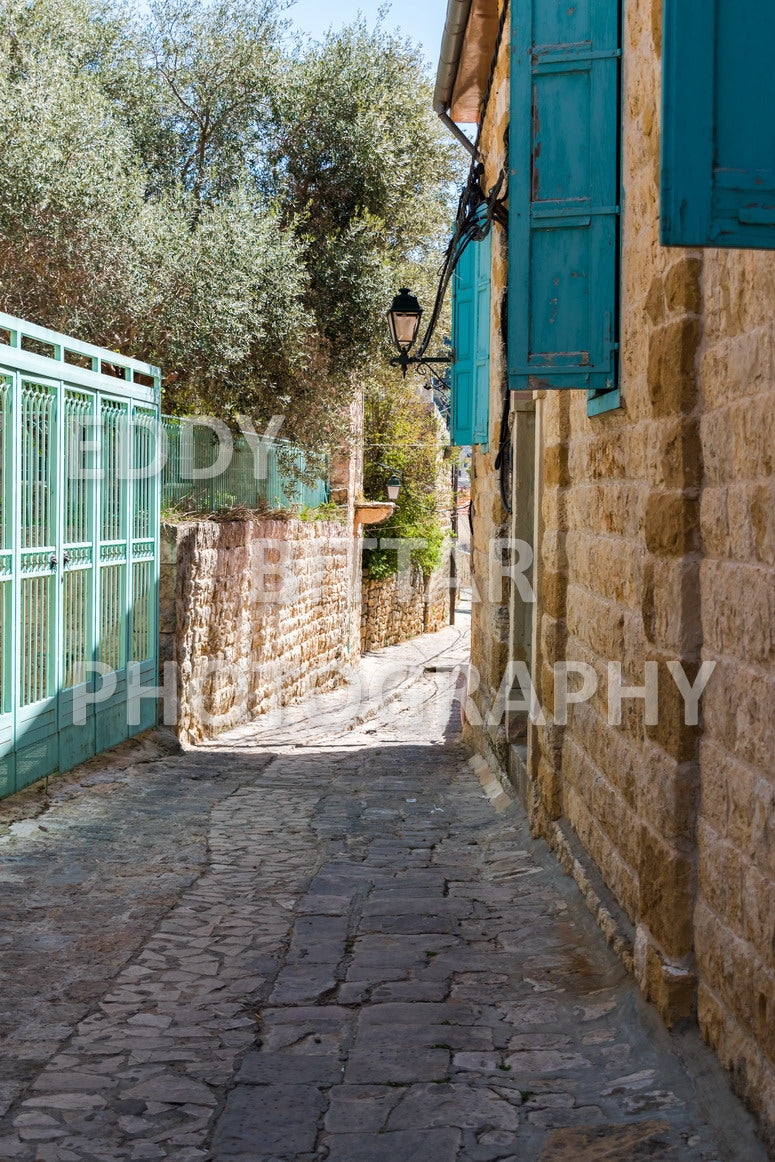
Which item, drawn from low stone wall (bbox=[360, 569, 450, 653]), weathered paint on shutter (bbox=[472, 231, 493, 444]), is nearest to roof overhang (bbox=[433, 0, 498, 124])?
weathered paint on shutter (bbox=[472, 231, 493, 444])

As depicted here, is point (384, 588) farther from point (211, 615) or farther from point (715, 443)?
point (715, 443)

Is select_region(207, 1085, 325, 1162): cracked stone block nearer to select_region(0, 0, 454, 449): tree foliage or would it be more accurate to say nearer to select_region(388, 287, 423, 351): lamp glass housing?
select_region(388, 287, 423, 351): lamp glass housing

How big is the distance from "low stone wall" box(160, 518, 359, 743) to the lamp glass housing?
2.38 m

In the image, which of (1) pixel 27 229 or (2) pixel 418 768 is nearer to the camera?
(2) pixel 418 768

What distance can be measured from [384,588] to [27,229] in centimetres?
1373

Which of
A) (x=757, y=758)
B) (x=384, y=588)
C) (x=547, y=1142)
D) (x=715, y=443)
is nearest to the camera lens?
(x=757, y=758)

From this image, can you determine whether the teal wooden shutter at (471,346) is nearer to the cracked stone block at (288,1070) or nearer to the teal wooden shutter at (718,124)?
the cracked stone block at (288,1070)

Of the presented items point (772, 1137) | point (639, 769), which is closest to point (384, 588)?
point (639, 769)

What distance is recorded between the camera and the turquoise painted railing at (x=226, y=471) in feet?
35.7

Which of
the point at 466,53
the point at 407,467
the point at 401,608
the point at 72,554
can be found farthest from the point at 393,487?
the point at 72,554

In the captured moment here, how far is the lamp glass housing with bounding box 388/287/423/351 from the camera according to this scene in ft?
37.1

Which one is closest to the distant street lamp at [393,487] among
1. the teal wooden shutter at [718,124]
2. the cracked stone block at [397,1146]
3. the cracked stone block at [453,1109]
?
the cracked stone block at [453,1109]

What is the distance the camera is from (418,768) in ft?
32.6

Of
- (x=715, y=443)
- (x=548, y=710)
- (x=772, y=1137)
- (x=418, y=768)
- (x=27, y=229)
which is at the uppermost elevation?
(x=27, y=229)
